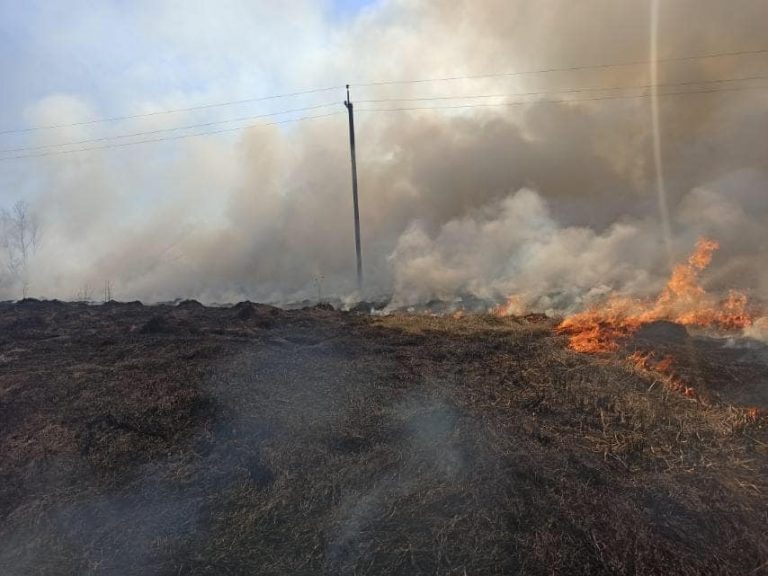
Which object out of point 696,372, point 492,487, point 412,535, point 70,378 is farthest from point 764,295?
point 70,378

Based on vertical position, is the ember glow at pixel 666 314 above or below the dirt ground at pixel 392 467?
above

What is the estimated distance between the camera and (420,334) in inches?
533

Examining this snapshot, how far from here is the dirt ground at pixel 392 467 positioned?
4.73 m

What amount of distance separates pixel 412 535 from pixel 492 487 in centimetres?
104

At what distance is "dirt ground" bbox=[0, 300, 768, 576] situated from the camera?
15.5 ft

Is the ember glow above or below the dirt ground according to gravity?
above

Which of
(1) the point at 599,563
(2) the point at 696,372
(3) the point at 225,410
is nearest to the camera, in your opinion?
(1) the point at 599,563

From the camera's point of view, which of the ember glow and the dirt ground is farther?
the ember glow

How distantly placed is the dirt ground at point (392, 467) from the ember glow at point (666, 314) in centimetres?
99

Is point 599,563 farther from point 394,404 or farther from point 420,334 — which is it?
point 420,334

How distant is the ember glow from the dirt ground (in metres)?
0.99

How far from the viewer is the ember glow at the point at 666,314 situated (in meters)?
11.2

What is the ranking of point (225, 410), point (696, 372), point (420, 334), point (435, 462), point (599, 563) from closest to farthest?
point (599, 563)
point (435, 462)
point (225, 410)
point (696, 372)
point (420, 334)

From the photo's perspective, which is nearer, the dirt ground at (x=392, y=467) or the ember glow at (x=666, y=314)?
Result: the dirt ground at (x=392, y=467)
